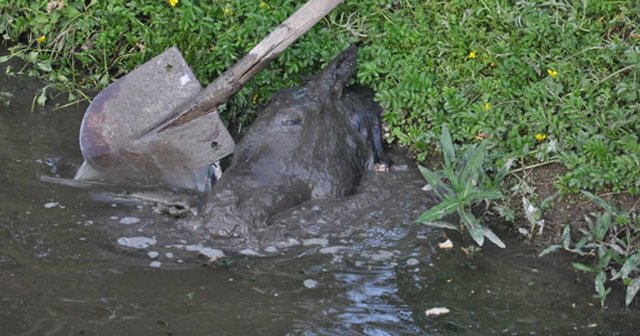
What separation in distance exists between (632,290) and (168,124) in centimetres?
261

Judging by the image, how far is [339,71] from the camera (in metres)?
5.78

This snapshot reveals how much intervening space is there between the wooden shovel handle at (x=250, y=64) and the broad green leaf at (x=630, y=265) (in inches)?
84.1

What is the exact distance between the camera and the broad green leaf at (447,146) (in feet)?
16.5

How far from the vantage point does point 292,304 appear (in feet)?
13.6

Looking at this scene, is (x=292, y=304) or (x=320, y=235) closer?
(x=292, y=304)

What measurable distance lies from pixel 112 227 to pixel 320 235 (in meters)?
1.01

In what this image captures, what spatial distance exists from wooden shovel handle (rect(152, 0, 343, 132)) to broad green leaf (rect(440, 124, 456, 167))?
969mm

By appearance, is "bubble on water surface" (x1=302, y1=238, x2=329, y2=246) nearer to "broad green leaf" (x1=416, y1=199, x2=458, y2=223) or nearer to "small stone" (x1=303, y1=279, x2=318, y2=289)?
"small stone" (x1=303, y1=279, x2=318, y2=289)

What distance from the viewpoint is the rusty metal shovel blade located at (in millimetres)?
5312

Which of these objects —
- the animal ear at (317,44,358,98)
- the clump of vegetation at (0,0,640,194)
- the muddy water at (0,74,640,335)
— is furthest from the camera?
the animal ear at (317,44,358,98)

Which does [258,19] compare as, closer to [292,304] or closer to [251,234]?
[251,234]

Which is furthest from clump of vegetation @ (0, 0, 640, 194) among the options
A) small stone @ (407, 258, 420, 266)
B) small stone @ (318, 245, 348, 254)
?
small stone @ (318, 245, 348, 254)

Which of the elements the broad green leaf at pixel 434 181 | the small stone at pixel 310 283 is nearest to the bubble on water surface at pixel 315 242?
the small stone at pixel 310 283

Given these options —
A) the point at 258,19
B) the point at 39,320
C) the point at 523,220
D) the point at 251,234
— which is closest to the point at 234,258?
the point at 251,234
